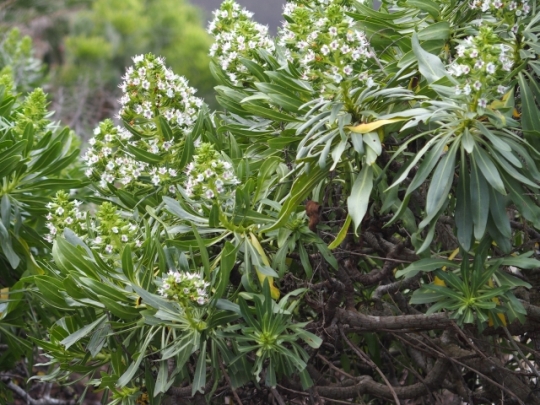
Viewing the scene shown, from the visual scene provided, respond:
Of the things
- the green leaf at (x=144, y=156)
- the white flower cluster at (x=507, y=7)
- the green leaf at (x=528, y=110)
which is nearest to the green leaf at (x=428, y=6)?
the white flower cluster at (x=507, y=7)

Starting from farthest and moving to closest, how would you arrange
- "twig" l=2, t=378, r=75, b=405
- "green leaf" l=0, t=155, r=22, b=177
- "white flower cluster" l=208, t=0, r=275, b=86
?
"twig" l=2, t=378, r=75, b=405 → "green leaf" l=0, t=155, r=22, b=177 → "white flower cluster" l=208, t=0, r=275, b=86

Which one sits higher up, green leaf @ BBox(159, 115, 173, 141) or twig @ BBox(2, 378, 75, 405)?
green leaf @ BBox(159, 115, 173, 141)

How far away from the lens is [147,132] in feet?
7.61

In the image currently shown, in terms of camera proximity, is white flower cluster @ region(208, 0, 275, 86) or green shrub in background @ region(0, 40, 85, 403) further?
green shrub in background @ region(0, 40, 85, 403)

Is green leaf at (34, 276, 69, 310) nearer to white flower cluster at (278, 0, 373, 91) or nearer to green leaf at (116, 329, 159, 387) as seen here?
green leaf at (116, 329, 159, 387)

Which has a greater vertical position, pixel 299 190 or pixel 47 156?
pixel 47 156

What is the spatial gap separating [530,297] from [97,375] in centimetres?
299

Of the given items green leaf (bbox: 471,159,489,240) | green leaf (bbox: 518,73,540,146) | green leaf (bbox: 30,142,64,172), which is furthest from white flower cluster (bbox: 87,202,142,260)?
green leaf (bbox: 518,73,540,146)

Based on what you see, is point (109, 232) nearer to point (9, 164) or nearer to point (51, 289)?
point (51, 289)

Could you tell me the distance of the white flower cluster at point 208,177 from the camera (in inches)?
75.7

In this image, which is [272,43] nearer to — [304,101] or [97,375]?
[304,101]

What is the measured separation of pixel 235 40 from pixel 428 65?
29.4 inches

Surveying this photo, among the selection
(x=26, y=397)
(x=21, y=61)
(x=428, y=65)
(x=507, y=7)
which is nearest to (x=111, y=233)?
(x=428, y=65)

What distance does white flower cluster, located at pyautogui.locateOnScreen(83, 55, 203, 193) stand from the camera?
2.26 m
